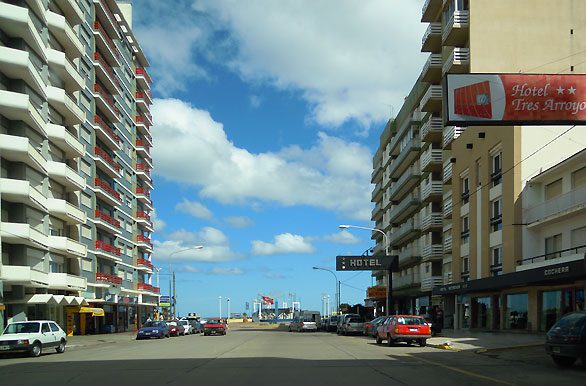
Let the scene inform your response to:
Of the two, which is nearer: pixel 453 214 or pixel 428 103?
pixel 453 214

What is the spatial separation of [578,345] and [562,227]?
17087mm

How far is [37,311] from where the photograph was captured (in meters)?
48.2

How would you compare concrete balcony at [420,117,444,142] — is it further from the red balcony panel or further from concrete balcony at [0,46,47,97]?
concrete balcony at [0,46,47,97]

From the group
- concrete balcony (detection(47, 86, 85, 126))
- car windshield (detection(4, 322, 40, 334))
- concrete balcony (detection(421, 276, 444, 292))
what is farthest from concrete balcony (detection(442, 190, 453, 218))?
car windshield (detection(4, 322, 40, 334))

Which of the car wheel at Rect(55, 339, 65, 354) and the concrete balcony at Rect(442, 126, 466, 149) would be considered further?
the concrete balcony at Rect(442, 126, 466, 149)


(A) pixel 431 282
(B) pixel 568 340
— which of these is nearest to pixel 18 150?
(B) pixel 568 340

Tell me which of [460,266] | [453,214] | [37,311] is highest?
[453,214]

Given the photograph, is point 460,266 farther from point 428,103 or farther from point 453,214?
point 428,103

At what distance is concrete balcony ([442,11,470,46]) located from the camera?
49031 millimetres

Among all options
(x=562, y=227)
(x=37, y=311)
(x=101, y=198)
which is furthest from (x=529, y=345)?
(x=101, y=198)

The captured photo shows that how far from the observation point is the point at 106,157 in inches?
2601

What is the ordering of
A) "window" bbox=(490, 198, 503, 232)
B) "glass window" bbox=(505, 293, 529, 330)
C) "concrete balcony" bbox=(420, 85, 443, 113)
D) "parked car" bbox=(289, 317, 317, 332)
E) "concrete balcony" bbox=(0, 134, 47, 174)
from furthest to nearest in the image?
"parked car" bbox=(289, 317, 317, 332) < "concrete balcony" bbox=(420, 85, 443, 113) < "concrete balcony" bbox=(0, 134, 47, 174) < "window" bbox=(490, 198, 503, 232) < "glass window" bbox=(505, 293, 529, 330)

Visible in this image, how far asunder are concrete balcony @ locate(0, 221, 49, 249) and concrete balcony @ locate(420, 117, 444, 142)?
3413 centimetres

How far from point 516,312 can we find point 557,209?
7985 millimetres
